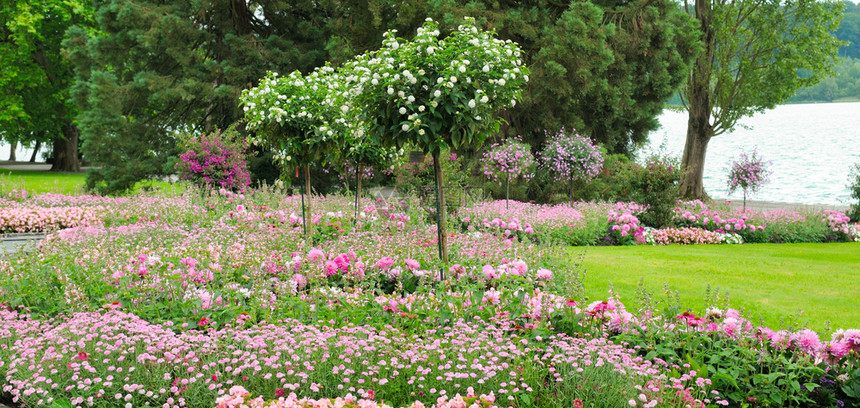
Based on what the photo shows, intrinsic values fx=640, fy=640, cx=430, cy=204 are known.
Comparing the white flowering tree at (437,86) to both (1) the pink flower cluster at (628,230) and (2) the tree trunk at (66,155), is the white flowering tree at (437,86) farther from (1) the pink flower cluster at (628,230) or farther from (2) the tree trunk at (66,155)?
(2) the tree trunk at (66,155)

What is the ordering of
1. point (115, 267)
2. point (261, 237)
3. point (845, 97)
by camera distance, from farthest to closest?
point (845, 97)
point (261, 237)
point (115, 267)

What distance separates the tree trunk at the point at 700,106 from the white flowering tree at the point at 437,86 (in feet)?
52.4

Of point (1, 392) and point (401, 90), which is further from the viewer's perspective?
point (401, 90)

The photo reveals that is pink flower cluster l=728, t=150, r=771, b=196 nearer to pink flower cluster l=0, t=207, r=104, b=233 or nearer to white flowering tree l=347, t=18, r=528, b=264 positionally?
white flowering tree l=347, t=18, r=528, b=264

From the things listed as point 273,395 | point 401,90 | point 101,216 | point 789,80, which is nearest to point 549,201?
point 789,80

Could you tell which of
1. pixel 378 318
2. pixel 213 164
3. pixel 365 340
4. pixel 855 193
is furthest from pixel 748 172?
pixel 365 340

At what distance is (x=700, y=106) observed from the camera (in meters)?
20.1

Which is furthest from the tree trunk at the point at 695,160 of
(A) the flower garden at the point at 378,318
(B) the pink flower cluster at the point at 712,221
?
(A) the flower garden at the point at 378,318

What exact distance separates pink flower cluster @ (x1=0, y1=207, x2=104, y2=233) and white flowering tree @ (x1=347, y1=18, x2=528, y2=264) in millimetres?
7228

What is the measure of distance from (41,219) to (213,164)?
3667 mm

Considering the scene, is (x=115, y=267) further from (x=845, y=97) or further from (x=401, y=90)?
(x=845, y=97)

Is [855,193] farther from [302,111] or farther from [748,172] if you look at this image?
[302,111]

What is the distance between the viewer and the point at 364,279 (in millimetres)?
5430

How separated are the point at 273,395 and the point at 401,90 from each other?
9.72 ft
